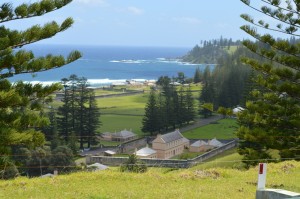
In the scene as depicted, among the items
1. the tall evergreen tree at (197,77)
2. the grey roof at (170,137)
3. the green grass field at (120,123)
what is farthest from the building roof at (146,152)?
the tall evergreen tree at (197,77)

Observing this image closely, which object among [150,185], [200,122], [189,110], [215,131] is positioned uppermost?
[150,185]

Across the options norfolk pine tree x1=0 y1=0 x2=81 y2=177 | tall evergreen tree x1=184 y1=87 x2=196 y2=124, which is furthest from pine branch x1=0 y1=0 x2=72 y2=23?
tall evergreen tree x1=184 y1=87 x2=196 y2=124

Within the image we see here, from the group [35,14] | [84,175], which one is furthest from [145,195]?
[35,14]

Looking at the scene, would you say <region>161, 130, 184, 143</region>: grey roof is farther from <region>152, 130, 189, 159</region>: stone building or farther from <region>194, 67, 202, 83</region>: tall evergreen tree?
<region>194, 67, 202, 83</region>: tall evergreen tree

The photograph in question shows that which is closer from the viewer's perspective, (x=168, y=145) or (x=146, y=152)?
(x=146, y=152)

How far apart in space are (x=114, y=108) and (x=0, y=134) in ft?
177

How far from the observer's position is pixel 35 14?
23.9 feet

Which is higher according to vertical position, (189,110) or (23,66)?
(23,66)

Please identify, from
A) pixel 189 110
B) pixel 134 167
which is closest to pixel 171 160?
pixel 134 167

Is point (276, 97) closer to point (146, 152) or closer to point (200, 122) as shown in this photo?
point (146, 152)

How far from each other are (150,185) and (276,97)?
557 centimetres

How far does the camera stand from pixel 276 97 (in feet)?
39.5

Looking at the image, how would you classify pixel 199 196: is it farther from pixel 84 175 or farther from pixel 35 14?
pixel 35 14

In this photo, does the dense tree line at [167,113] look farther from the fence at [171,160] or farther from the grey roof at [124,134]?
the fence at [171,160]
